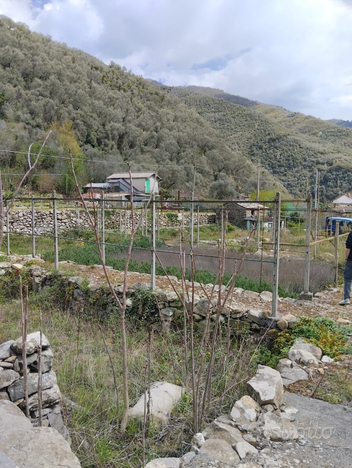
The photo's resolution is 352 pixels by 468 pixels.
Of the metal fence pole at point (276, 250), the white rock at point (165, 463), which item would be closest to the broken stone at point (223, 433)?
the white rock at point (165, 463)

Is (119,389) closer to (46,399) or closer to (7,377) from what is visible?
(46,399)

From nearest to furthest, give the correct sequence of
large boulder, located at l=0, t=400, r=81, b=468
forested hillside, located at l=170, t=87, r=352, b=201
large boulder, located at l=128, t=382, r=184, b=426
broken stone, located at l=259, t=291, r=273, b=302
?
large boulder, located at l=0, t=400, r=81, b=468 → large boulder, located at l=128, t=382, r=184, b=426 → broken stone, located at l=259, t=291, r=273, b=302 → forested hillside, located at l=170, t=87, r=352, b=201

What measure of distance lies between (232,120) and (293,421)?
73418 mm

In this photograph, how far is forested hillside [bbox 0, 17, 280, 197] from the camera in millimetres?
35062

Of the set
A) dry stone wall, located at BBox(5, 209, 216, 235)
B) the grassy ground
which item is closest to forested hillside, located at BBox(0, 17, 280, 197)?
dry stone wall, located at BBox(5, 209, 216, 235)

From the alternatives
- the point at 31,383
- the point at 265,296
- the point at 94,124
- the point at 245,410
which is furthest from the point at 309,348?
the point at 94,124

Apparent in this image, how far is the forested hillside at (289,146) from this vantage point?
169 feet

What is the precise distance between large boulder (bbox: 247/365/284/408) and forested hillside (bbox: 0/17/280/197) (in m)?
26.6

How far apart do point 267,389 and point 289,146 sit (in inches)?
2484

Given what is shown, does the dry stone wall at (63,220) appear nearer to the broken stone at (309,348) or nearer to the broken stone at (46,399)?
the broken stone at (309,348)

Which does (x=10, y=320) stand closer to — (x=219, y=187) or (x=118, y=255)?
(x=118, y=255)

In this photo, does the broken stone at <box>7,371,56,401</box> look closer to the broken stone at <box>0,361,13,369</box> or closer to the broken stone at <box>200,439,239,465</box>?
the broken stone at <box>0,361,13,369</box>

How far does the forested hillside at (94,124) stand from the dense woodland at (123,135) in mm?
129

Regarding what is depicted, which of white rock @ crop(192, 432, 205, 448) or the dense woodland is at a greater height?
the dense woodland
